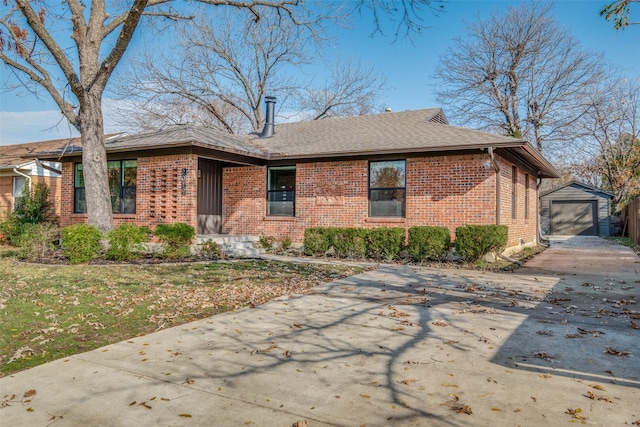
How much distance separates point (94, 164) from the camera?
11.5m

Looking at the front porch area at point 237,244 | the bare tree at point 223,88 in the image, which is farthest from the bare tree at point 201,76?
the front porch area at point 237,244

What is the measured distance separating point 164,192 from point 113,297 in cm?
680

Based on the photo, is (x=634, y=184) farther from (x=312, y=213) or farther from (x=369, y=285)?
(x=369, y=285)

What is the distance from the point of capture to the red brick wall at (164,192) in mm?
12070

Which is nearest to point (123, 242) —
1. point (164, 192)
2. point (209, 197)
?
point (164, 192)

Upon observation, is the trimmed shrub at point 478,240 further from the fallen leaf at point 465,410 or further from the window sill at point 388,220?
the fallen leaf at point 465,410

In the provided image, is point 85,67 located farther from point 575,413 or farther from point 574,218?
point 574,218

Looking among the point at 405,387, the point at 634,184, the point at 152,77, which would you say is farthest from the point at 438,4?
the point at 634,184

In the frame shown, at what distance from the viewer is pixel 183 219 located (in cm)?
1211

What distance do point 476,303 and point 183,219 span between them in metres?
8.51

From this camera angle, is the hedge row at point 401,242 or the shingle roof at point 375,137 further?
the shingle roof at point 375,137

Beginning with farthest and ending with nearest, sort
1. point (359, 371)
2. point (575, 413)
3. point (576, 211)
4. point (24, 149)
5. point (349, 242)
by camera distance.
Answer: point (576, 211), point (24, 149), point (349, 242), point (359, 371), point (575, 413)

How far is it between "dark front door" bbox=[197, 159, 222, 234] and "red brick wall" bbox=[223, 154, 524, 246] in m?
0.23

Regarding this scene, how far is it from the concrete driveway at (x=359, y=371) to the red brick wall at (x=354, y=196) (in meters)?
5.46
